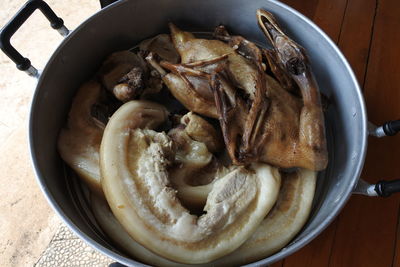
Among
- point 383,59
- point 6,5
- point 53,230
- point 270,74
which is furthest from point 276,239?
point 6,5

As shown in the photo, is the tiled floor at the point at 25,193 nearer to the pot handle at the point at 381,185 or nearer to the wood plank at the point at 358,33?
the pot handle at the point at 381,185

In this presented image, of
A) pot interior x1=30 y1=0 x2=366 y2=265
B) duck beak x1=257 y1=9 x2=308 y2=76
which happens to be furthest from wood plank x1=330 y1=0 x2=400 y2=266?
duck beak x1=257 y1=9 x2=308 y2=76

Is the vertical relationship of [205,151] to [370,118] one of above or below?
above

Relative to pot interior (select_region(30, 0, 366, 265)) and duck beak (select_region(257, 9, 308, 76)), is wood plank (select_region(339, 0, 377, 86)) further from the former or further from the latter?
duck beak (select_region(257, 9, 308, 76))

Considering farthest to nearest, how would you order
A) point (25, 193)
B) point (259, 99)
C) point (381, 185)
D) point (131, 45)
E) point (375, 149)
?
1. point (25, 193)
2. point (131, 45)
3. point (375, 149)
4. point (259, 99)
5. point (381, 185)

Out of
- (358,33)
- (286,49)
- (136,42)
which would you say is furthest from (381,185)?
(136,42)

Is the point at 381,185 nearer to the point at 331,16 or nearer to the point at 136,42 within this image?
the point at 331,16

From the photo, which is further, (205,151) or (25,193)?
(25,193)
